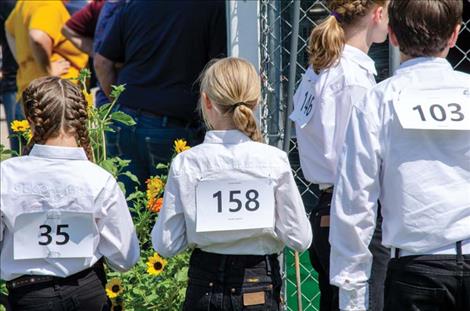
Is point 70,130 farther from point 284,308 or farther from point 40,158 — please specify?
point 284,308

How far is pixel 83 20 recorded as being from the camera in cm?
602

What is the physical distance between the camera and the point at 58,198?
121 inches

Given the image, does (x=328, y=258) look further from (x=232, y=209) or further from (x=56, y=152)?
(x=56, y=152)

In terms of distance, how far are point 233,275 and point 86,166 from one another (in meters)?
0.62

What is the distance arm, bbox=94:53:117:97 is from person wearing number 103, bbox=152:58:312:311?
7.61 ft

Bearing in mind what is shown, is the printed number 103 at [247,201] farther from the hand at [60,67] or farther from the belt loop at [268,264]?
the hand at [60,67]

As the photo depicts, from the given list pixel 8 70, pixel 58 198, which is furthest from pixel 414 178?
pixel 8 70

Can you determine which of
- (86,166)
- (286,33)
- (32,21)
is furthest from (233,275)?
(32,21)

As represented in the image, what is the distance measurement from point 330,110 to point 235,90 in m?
0.42

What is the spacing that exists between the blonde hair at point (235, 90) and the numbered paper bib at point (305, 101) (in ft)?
1.15

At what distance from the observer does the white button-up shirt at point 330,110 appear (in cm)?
332

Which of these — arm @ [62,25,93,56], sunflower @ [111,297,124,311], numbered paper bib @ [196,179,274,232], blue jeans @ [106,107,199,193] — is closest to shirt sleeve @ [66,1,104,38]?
arm @ [62,25,93,56]

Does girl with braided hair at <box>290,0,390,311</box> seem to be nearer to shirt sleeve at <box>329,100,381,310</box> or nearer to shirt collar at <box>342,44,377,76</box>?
shirt collar at <box>342,44,377,76</box>

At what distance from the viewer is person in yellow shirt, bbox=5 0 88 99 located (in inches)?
247
